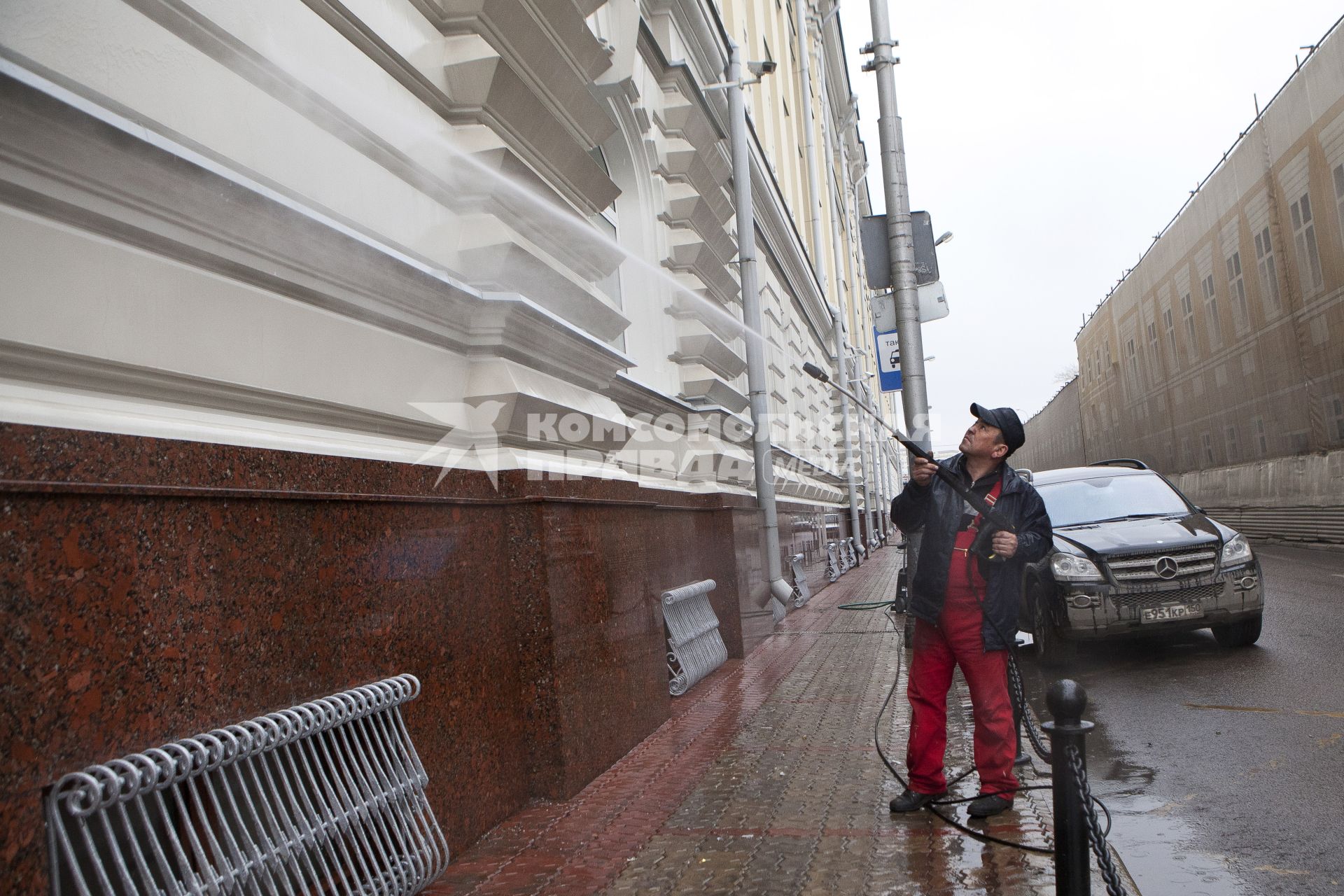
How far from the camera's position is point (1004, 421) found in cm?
481

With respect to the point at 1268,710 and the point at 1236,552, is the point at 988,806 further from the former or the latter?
the point at 1236,552

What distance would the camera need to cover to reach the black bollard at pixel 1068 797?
9.92 feet

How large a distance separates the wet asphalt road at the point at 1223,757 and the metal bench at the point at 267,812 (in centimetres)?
257

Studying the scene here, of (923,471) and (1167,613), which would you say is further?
(1167,613)

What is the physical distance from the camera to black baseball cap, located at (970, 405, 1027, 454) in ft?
15.7

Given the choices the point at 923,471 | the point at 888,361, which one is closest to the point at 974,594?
the point at 923,471

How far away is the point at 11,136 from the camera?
2633 mm

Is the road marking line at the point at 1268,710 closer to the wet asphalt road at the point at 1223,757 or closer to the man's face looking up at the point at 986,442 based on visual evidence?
the wet asphalt road at the point at 1223,757

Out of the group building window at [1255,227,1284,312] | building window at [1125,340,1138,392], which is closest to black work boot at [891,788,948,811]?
building window at [1255,227,1284,312]

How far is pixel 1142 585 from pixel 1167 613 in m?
0.26

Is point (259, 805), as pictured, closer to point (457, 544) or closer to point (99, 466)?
point (99, 466)

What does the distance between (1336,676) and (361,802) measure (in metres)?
6.39

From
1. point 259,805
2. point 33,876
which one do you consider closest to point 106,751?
point 33,876

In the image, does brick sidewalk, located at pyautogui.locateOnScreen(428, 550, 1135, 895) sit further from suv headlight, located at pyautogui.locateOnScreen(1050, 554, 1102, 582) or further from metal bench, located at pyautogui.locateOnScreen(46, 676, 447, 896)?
suv headlight, located at pyautogui.locateOnScreen(1050, 554, 1102, 582)
